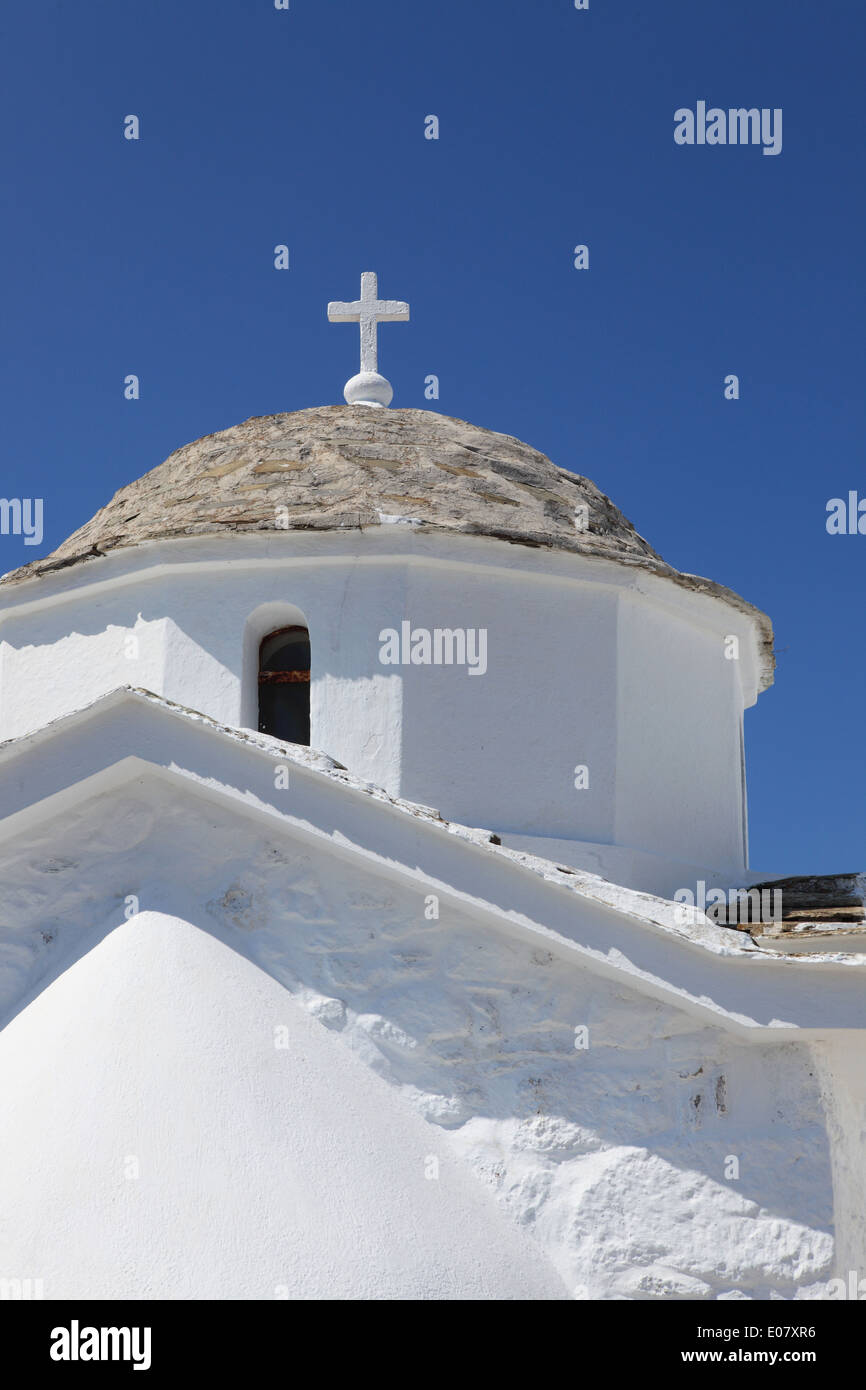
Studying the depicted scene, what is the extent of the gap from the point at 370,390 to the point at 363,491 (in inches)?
90.5

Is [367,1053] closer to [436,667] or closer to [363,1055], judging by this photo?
[363,1055]

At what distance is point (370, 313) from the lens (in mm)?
11414

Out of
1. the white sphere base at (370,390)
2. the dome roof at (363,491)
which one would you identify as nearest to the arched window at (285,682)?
the dome roof at (363,491)

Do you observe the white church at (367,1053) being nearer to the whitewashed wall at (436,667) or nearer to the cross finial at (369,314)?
the whitewashed wall at (436,667)

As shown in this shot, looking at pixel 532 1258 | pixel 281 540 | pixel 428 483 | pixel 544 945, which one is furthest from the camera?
pixel 428 483

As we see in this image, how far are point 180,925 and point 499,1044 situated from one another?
1.38m

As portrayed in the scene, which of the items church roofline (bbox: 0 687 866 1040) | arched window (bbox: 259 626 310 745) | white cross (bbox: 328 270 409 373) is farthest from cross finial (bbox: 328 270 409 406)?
church roofline (bbox: 0 687 866 1040)

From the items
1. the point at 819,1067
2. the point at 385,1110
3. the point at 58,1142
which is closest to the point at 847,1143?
the point at 819,1067

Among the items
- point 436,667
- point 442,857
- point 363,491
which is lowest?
point 442,857

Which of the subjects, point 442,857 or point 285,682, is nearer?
point 442,857

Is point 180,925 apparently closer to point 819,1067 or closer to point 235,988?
point 235,988

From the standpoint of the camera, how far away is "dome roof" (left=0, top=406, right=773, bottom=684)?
8.88 meters

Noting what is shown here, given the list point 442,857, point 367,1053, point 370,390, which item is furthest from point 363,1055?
point 370,390

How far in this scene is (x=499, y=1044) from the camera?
5785mm
